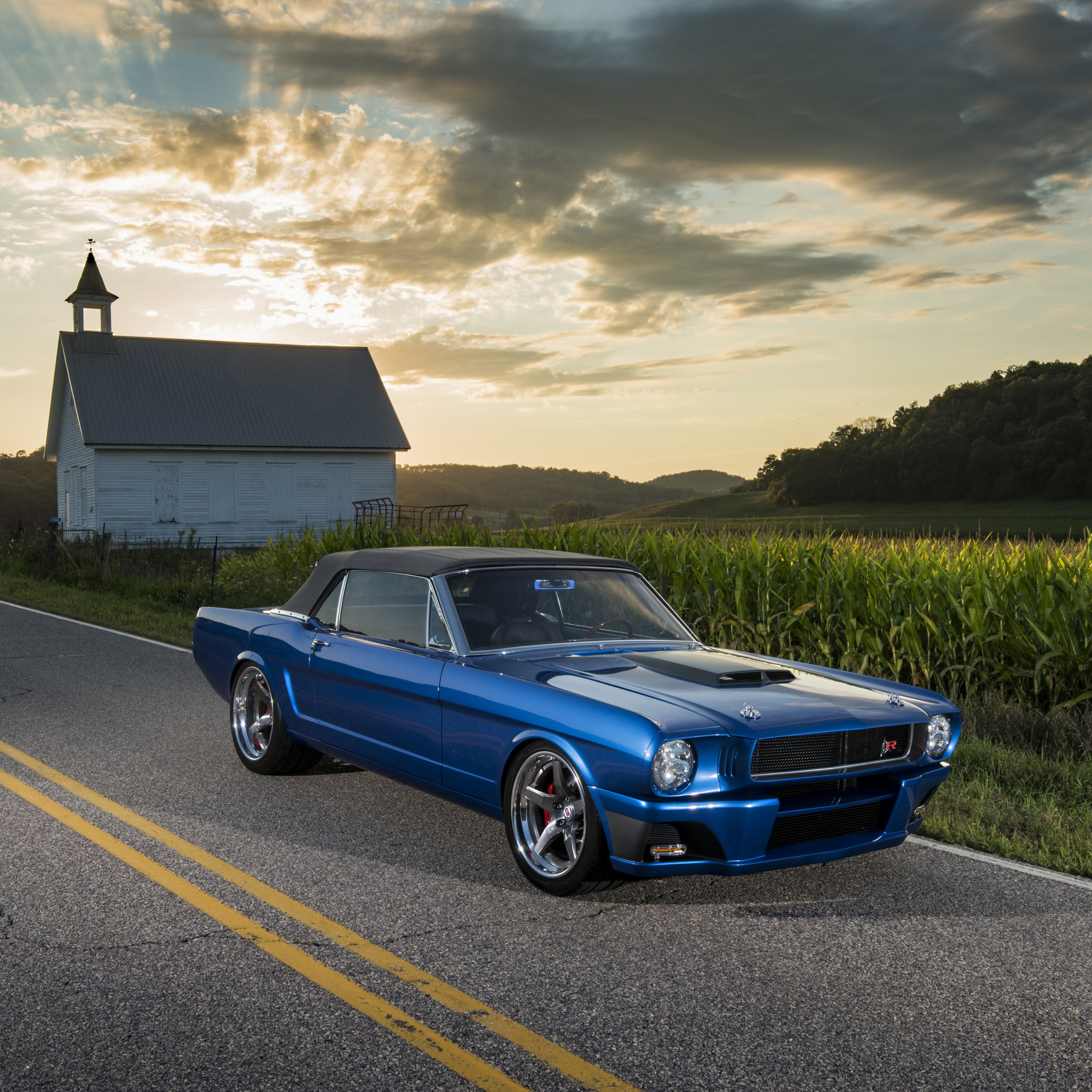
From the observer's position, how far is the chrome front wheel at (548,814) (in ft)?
15.3

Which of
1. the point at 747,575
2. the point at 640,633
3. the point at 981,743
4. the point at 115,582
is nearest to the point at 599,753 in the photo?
the point at 640,633

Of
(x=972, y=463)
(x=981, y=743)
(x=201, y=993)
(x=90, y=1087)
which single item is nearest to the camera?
(x=90, y=1087)

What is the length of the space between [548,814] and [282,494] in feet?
116

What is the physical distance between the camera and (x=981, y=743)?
7648 mm

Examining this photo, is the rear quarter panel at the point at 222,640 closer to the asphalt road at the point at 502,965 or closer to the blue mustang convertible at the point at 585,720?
the blue mustang convertible at the point at 585,720

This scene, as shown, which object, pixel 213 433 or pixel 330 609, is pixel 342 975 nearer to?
pixel 330 609

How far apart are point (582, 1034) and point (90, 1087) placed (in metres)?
1.41

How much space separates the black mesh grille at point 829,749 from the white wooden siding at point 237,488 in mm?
34207

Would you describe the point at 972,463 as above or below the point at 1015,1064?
above

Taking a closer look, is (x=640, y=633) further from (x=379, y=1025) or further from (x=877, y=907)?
(x=379, y=1025)

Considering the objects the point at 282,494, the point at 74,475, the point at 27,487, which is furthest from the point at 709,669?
the point at 27,487

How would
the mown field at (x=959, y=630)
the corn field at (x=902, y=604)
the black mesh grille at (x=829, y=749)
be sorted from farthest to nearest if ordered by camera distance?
the corn field at (x=902, y=604), the mown field at (x=959, y=630), the black mesh grille at (x=829, y=749)

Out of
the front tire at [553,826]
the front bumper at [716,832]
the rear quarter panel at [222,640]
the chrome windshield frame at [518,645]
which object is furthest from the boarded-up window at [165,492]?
the front bumper at [716,832]

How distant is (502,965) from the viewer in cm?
396
